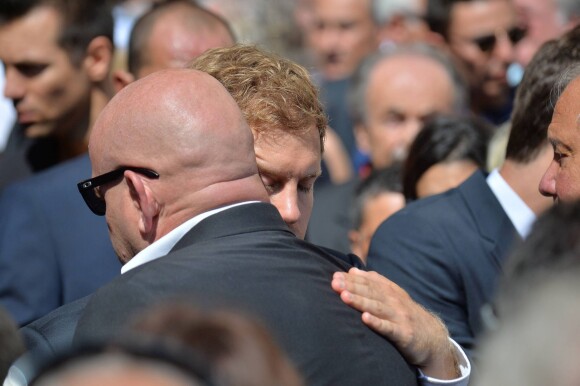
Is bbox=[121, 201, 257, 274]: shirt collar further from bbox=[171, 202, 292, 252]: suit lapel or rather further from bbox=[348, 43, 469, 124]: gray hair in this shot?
bbox=[348, 43, 469, 124]: gray hair

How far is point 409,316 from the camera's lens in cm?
269

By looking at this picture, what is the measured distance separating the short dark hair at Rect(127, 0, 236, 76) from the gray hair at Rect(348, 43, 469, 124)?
1.55m

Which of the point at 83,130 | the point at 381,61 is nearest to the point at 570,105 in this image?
the point at 83,130

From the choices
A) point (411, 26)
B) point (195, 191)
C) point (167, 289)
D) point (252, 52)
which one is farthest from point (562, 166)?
point (411, 26)

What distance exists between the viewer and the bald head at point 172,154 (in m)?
2.62

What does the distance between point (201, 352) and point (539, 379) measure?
1.58 feet

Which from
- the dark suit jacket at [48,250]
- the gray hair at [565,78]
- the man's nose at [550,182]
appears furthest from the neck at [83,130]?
the man's nose at [550,182]

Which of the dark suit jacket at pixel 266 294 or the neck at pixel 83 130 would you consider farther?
the neck at pixel 83 130

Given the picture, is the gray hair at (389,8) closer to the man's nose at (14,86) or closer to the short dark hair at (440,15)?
the short dark hair at (440,15)

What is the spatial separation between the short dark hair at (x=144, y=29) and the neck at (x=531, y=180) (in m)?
1.89

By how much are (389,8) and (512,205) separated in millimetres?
5532

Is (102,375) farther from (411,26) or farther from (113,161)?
(411,26)

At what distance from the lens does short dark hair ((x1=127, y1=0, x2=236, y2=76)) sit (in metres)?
5.26

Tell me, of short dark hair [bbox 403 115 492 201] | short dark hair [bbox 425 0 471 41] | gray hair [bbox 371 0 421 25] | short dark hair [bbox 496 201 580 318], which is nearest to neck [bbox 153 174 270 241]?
short dark hair [bbox 496 201 580 318]
